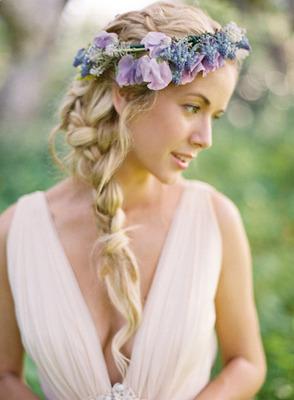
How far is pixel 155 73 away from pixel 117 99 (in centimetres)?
22

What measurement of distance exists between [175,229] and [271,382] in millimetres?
1448

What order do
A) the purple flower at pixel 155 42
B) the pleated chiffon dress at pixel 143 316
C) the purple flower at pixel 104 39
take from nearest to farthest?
the purple flower at pixel 155 42 < the purple flower at pixel 104 39 < the pleated chiffon dress at pixel 143 316

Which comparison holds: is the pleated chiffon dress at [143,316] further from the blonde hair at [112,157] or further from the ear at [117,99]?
the ear at [117,99]

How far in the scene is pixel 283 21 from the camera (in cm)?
464

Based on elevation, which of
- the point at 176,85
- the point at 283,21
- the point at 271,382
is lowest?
the point at 271,382

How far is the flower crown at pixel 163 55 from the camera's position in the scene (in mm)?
2525

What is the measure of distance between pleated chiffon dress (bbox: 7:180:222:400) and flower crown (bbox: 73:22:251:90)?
0.60 m

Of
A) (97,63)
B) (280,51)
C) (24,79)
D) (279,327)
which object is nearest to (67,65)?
(280,51)

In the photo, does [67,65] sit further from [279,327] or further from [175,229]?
[175,229]

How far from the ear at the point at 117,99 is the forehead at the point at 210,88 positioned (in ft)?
0.55

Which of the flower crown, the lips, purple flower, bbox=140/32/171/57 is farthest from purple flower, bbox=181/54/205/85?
the lips

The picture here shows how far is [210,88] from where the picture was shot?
8.43ft

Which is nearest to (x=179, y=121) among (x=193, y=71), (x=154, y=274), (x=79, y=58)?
(x=193, y=71)

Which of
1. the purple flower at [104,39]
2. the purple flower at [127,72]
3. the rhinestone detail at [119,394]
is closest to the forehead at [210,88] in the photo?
the purple flower at [127,72]
